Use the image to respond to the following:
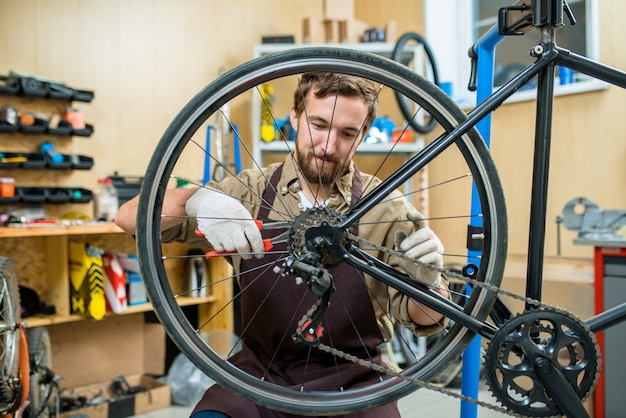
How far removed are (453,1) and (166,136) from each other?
3.04 meters

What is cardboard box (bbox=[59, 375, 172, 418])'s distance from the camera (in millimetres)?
2404

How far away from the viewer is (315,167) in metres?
1.31

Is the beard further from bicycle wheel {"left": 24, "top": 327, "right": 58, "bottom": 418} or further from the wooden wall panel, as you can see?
the wooden wall panel

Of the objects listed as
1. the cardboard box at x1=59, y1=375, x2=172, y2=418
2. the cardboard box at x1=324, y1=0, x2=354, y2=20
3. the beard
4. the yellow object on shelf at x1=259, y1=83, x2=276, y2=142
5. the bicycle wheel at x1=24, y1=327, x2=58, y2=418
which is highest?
the cardboard box at x1=324, y1=0, x2=354, y2=20

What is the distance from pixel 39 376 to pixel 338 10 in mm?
2498

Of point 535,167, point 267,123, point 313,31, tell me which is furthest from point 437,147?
point 313,31

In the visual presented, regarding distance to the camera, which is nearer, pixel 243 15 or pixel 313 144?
pixel 313 144

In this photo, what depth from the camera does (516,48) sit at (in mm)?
3305

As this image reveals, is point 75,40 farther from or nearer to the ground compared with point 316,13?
nearer to the ground

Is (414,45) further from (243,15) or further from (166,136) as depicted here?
(166,136)

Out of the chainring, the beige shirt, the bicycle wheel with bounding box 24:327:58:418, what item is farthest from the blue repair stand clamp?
the bicycle wheel with bounding box 24:327:58:418

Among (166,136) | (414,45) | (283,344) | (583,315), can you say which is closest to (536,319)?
(283,344)

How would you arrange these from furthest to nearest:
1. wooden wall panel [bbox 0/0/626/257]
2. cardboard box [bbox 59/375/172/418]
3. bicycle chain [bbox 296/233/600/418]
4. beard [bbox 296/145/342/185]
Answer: wooden wall panel [bbox 0/0/626/257] < cardboard box [bbox 59/375/172/418] < beard [bbox 296/145/342/185] < bicycle chain [bbox 296/233/600/418]

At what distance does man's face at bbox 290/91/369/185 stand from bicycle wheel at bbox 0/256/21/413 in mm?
909
